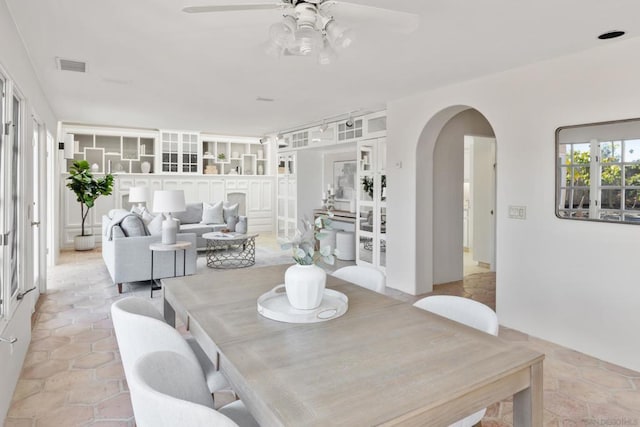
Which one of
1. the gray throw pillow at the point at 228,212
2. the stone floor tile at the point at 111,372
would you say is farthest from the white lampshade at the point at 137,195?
the stone floor tile at the point at 111,372

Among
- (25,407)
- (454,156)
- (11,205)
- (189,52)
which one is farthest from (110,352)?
(454,156)

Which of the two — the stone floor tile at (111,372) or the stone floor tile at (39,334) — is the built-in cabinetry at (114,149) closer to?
the stone floor tile at (39,334)

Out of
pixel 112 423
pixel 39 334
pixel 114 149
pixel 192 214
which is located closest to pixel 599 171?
pixel 112 423

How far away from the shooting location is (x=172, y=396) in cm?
123

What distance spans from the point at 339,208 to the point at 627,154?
5.34 meters

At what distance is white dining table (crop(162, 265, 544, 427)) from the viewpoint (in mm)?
1039

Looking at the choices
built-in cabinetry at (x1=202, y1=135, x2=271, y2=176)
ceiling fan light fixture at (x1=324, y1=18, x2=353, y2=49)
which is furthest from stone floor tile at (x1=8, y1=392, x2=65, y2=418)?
built-in cabinetry at (x1=202, y1=135, x2=271, y2=176)

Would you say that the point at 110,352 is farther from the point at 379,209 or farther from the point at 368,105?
the point at 368,105

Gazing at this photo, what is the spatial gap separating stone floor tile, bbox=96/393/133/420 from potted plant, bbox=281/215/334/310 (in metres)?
1.35

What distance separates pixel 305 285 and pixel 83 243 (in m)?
7.45

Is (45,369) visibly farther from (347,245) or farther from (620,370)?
(347,245)

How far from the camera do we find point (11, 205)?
8.66 ft

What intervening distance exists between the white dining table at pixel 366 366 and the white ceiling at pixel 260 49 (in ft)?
4.87

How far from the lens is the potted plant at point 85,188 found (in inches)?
289
